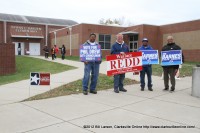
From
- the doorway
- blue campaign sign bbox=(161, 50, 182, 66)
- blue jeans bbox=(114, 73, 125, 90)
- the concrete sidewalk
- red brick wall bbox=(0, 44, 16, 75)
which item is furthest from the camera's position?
the doorway

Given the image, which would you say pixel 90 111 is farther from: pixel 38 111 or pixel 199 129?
pixel 199 129

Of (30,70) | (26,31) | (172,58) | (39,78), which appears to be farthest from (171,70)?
(26,31)

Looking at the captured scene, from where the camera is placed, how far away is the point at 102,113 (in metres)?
6.21

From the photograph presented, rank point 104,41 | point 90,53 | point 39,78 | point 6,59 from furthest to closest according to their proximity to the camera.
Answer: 1. point 104,41
2. point 6,59
3. point 90,53
4. point 39,78

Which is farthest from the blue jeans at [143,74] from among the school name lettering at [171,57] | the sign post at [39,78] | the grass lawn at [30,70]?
the grass lawn at [30,70]

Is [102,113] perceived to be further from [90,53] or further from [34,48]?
[34,48]

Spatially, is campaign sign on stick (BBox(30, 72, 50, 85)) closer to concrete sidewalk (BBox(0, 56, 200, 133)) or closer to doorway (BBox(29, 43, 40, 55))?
concrete sidewalk (BBox(0, 56, 200, 133))

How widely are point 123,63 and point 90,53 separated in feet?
4.46

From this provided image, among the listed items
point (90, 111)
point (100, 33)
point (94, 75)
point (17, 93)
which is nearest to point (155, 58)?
point (94, 75)

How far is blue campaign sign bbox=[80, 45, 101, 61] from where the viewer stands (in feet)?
28.7

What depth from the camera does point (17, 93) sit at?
8.77 meters

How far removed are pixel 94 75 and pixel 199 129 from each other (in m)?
4.37

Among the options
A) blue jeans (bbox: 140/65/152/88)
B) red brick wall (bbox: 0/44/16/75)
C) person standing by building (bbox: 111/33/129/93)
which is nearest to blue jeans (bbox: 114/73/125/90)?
person standing by building (bbox: 111/33/129/93)

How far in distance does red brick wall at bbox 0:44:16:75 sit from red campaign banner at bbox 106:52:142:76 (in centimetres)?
1154
